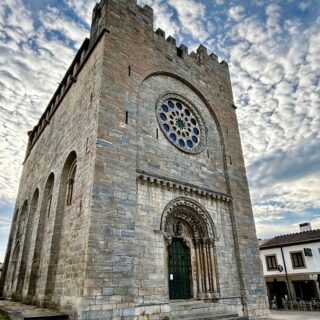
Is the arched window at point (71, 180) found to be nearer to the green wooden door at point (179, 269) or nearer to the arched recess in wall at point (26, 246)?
the green wooden door at point (179, 269)

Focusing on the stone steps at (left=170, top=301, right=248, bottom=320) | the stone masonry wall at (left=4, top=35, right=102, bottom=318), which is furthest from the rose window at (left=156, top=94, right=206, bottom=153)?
→ the stone steps at (left=170, top=301, right=248, bottom=320)

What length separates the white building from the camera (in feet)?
70.4

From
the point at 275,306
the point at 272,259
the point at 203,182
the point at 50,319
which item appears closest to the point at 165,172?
the point at 203,182

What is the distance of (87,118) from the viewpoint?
9.91m

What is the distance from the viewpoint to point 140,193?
9.05 meters

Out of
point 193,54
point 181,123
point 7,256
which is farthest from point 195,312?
point 7,256

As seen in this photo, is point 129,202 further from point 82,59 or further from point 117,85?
point 82,59

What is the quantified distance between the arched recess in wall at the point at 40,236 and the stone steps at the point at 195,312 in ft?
19.7

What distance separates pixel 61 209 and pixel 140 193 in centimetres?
373

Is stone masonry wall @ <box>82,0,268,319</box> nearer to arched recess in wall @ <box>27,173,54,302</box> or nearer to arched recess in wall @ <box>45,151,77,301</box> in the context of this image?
arched recess in wall @ <box>45,151,77,301</box>

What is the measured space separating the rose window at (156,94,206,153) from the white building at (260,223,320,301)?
618 inches

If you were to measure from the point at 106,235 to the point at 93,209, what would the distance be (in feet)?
2.70

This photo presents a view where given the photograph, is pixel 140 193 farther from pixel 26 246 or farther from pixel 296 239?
pixel 296 239

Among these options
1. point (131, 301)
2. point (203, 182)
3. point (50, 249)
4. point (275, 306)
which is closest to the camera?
point (131, 301)
